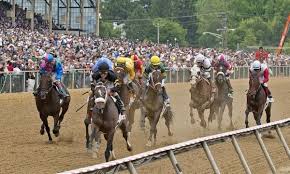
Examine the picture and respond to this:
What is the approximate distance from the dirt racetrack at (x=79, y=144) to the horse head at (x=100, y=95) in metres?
1.08

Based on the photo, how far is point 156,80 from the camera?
14195mm

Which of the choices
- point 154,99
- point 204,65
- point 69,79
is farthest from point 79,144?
point 69,79

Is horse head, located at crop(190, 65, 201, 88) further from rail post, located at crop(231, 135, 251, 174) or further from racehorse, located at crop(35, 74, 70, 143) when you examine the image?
rail post, located at crop(231, 135, 251, 174)

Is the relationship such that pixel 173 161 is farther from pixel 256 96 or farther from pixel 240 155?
pixel 256 96

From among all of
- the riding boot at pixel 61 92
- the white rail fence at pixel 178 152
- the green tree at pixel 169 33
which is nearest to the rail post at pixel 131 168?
the white rail fence at pixel 178 152

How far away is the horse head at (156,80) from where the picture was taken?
558 inches

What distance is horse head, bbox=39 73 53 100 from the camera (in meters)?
13.8

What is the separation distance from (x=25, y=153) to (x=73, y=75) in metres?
14.5

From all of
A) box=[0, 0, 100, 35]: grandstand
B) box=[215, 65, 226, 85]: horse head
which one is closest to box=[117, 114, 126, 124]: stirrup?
box=[215, 65, 226, 85]: horse head

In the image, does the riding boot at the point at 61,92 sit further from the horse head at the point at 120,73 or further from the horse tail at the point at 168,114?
the horse tail at the point at 168,114

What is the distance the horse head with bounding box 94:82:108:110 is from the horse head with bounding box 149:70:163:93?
3.29 meters

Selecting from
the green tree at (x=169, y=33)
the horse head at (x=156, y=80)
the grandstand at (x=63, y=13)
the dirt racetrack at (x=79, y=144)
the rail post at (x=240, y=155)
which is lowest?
the dirt racetrack at (x=79, y=144)

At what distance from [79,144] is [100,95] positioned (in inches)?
140

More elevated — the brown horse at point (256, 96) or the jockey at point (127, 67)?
the jockey at point (127, 67)
